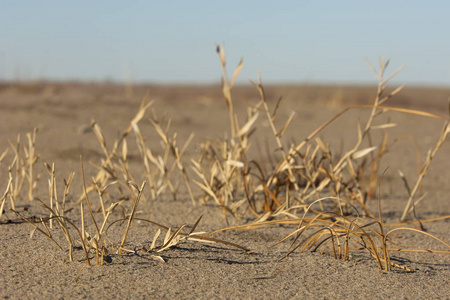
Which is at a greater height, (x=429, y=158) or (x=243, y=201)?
(x=429, y=158)

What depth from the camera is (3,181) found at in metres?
2.05

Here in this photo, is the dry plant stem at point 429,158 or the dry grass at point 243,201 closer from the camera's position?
the dry grass at point 243,201

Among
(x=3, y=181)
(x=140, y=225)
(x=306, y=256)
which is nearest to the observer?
(x=306, y=256)

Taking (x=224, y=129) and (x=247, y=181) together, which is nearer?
(x=247, y=181)

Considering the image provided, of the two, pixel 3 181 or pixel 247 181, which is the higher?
pixel 247 181

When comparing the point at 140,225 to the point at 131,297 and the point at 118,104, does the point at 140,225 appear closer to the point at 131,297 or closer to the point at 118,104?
the point at 131,297

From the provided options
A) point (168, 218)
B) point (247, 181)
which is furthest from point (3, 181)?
point (247, 181)

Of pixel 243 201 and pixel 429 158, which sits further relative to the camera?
pixel 429 158

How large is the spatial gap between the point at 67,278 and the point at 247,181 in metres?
0.75

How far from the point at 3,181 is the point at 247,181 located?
98 cm

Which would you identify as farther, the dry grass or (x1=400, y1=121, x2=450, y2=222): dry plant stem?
(x1=400, y1=121, x2=450, y2=222): dry plant stem

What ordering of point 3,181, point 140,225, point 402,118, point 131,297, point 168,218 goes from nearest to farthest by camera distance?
point 131,297
point 140,225
point 168,218
point 3,181
point 402,118

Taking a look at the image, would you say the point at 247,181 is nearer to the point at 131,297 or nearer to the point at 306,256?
the point at 306,256

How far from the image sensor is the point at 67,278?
3.45 ft
